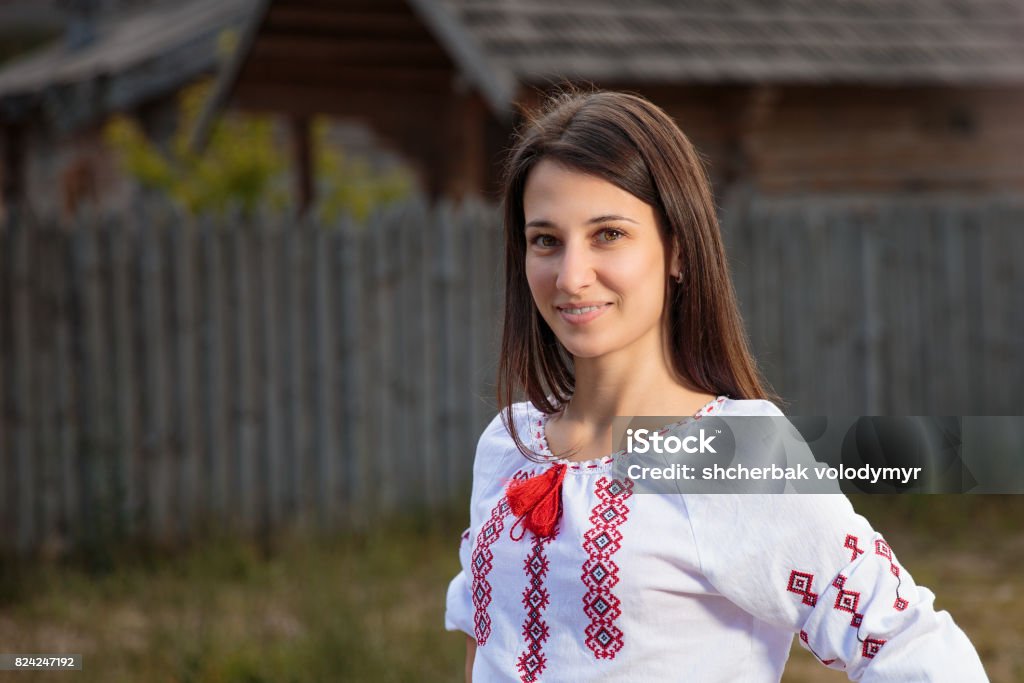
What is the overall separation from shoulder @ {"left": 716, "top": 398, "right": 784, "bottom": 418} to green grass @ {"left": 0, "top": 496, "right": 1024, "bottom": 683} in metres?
2.82

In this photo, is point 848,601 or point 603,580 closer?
point 848,601

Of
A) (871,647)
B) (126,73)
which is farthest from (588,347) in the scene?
(126,73)

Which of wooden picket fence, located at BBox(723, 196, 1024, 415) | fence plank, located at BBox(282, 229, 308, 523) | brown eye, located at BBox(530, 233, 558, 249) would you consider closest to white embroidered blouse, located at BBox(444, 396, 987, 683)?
brown eye, located at BBox(530, 233, 558, 249)

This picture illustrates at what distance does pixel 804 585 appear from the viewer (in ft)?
5.45

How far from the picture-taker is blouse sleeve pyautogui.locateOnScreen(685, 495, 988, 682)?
1.61m

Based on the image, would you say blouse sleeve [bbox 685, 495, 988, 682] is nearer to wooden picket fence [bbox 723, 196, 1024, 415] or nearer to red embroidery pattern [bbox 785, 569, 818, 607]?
red embroidery pattern [bbox 785, 569, 818, 607]

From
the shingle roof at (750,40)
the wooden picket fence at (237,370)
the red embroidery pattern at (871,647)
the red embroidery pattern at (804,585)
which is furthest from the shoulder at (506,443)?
the shingle roof at (750,40)

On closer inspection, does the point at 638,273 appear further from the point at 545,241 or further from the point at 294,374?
the point at 294,374

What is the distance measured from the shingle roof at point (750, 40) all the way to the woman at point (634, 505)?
19.2ft

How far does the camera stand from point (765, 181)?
10.1 meters

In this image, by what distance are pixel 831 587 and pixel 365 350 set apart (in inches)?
206

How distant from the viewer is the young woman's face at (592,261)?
6.17ft

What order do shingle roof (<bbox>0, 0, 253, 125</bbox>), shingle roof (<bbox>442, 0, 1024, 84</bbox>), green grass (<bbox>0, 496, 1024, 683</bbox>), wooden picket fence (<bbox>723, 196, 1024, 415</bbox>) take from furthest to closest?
shingle roof (<bbox>0, 0, 253, 125</bbox>) → shingle roof (<bbox>442, 0, 1024, 84</bbox>) → wooden picket fence (<bbox>723, 196, 1024, 415</bbox>) → green grass (<bbox>0, 496, 1024, 683</bbox>)

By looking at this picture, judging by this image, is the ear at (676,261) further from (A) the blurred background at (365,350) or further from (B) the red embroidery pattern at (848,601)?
(A) the blurred background at (365,350)
